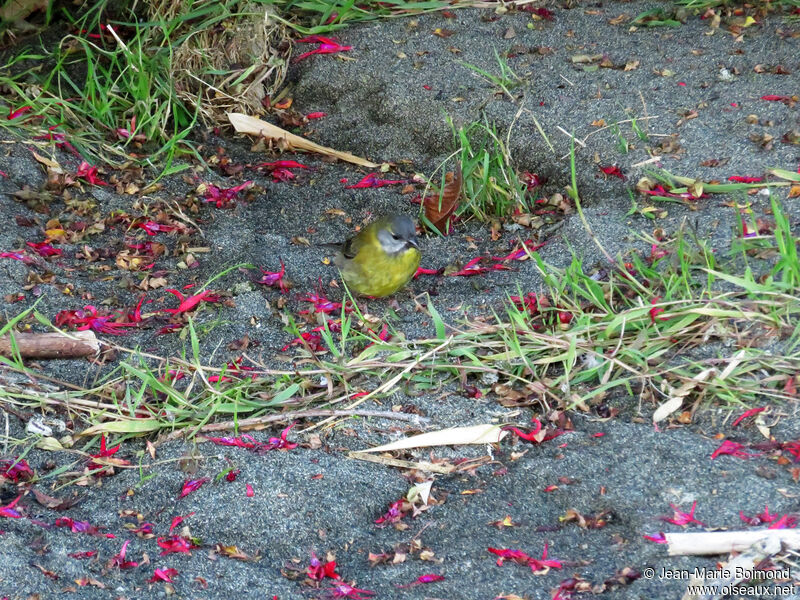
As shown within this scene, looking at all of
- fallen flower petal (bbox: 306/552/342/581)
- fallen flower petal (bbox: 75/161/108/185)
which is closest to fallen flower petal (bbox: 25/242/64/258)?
fallen flower petal (bbox: 75/161/108/185)

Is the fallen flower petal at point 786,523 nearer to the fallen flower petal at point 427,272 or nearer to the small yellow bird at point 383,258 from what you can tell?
the small yellow bird at point 383,258

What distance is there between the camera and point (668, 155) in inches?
185

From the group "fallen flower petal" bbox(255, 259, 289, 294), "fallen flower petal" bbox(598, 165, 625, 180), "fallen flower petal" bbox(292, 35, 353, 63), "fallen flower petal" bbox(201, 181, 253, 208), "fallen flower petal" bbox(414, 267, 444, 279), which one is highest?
"fallen flower petal" bbox(292, 35, 353, 63)

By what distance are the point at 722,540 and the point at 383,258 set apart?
208 cm

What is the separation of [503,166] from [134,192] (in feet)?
6.46

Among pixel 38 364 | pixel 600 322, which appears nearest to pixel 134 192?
pixel 38 364

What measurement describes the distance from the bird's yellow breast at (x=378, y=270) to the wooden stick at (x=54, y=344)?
119cm

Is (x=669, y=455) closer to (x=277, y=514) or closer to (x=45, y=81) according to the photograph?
(x=277, y=514)

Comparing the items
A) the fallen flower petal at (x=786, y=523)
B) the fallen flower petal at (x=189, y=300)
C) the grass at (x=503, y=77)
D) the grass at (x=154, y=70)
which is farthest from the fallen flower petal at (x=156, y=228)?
the fallen flower petal at (x=786, y=523)

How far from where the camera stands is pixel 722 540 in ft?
8.79

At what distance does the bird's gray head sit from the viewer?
14.4ft

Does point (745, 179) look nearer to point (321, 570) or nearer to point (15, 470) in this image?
point (321, 570)

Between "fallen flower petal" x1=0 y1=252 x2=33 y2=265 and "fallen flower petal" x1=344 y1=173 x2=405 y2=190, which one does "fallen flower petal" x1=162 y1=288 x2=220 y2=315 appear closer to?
"fallen flower petal" x1=0 y1=252 x2=33 y2=265

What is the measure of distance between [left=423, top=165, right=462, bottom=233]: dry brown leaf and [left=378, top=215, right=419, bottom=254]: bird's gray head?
50 centimetres
